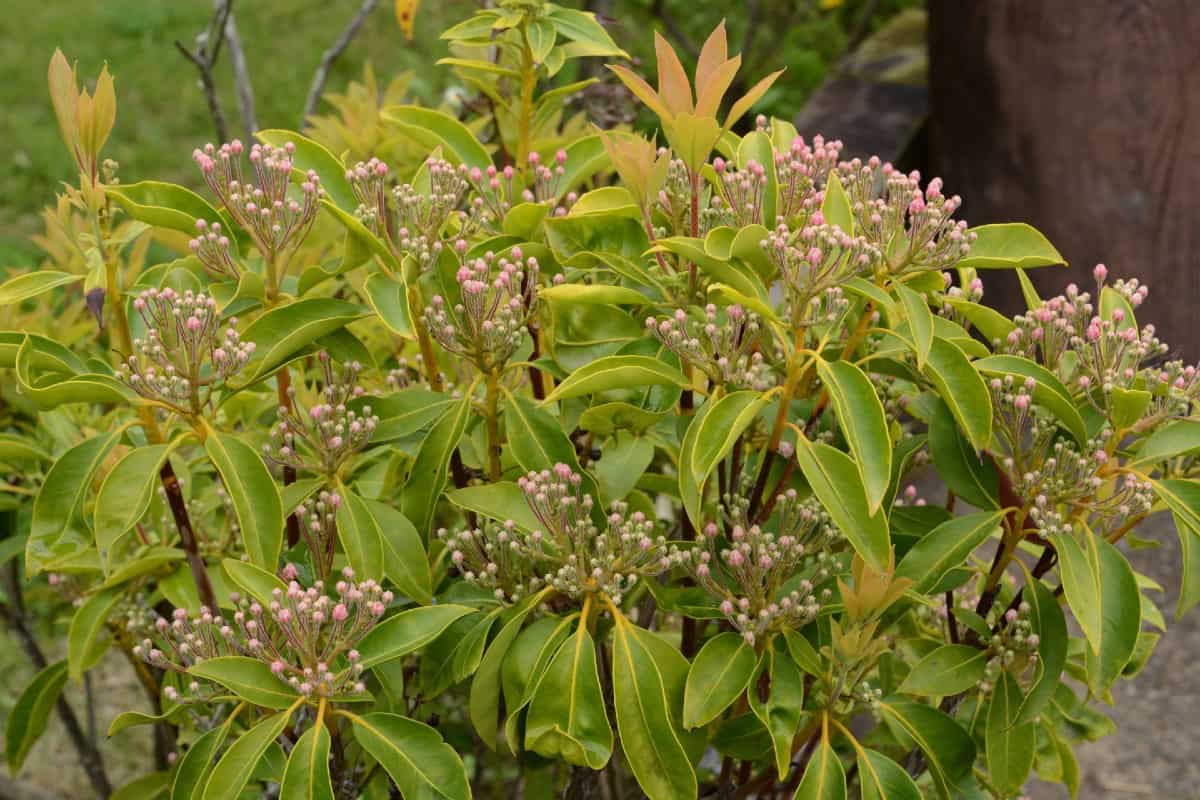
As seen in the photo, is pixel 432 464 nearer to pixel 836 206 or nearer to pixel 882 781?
pixel 836 206

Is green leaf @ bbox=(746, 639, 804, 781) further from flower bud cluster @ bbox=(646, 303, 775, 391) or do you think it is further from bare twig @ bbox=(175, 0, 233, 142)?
bare twig @ bbox=(175, 0, 233, 142)

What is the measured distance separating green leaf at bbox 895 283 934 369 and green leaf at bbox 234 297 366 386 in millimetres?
634

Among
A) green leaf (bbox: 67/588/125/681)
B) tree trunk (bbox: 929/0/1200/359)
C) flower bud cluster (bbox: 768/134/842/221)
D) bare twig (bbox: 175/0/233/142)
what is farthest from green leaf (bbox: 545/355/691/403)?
tree trunk (bbox: 929/0/1200/359)

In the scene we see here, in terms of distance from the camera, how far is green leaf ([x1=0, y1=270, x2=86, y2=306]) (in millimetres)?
1563

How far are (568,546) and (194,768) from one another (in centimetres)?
53

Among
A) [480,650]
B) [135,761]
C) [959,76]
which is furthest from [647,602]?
[959,76]

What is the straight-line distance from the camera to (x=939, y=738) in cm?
160

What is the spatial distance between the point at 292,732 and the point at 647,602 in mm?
554

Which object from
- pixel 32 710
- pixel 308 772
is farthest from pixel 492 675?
pixel 32 710

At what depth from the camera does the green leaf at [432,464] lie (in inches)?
59.9

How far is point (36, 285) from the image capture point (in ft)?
5.22

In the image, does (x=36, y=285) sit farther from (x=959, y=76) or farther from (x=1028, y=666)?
(x=959, y=76)

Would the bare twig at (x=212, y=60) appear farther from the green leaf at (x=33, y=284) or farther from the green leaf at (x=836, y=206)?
the green leaf at (x=836, y=206)

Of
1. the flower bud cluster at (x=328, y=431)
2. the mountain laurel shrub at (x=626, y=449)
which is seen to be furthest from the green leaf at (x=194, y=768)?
the flower bud cluster at (x=328, y=431)
